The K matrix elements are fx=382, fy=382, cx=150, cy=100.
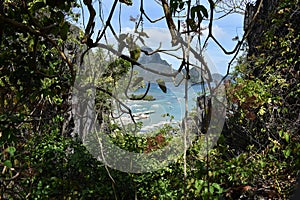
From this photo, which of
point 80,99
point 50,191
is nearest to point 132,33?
point 50,191

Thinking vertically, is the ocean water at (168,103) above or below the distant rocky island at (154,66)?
below

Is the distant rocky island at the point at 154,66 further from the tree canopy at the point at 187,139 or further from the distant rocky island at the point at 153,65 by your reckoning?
the tree canopy at the point at 187,139

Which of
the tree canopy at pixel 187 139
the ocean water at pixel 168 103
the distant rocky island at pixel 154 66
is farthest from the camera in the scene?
the tree canopy at pixel 187 139

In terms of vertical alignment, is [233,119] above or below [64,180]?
above

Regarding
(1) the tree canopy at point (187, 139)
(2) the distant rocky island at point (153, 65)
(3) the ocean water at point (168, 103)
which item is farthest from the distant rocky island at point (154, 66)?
(1) the tree canopy at point (187, 139)

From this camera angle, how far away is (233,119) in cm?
281

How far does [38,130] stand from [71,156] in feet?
1.54

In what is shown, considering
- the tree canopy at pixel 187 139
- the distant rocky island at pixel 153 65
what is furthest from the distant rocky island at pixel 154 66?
the tree canopy at pixel 187 139

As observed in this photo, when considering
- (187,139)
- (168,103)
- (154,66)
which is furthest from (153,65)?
(187,139)

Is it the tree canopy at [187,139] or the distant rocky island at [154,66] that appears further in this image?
the tree canopy at [187,139]

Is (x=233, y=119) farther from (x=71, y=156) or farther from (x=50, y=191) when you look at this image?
(x=50, y=191)

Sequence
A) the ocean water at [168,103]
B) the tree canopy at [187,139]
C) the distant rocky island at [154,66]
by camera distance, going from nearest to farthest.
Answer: the distant rocky island at [154,66]
the ocean water at [168,103]
the tree canopy at [187,139]

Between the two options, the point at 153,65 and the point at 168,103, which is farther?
the point at 168,103

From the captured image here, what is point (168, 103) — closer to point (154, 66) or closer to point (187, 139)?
point (154, 66)
